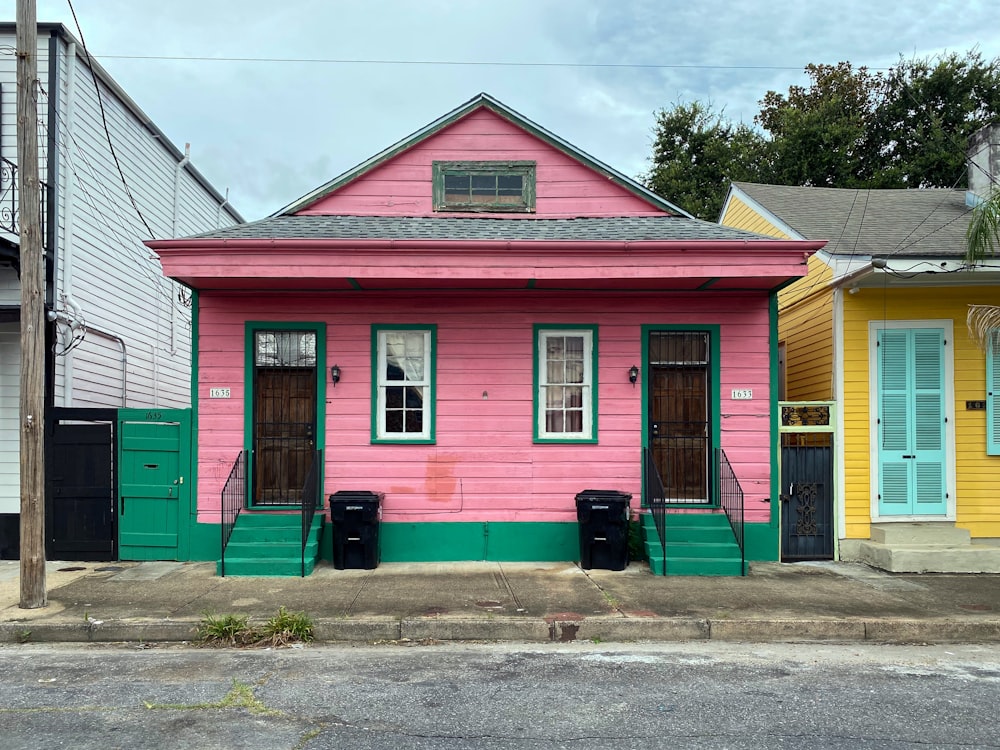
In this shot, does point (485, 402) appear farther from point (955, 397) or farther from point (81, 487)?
point (955, 397)

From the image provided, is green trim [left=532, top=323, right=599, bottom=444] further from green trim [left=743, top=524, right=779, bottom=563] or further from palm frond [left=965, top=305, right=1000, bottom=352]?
palm frond [left=965, top=305, right=1000, bottom=352]

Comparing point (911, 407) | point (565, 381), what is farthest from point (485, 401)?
point (911, 407)

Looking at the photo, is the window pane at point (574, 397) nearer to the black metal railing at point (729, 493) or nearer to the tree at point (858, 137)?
the black metal railing at point (729, 493)

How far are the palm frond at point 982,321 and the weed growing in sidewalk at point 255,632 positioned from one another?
848 cm

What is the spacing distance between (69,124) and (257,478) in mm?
5575

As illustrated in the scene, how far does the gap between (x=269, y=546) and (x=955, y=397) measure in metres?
8.81

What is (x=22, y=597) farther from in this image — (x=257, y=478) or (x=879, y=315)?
(x=879, y=315)

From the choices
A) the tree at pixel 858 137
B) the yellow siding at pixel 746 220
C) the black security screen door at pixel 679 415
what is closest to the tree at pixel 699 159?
the tree at pixel 858 137

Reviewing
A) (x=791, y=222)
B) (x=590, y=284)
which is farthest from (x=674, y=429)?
(x=791, y=222)

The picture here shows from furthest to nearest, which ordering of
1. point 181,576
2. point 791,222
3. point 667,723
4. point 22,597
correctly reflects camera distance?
point 791,222 < point 181,576 < point 22,597 < point 667,723

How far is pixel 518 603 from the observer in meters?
7.58

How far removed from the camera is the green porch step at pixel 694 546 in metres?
8.99

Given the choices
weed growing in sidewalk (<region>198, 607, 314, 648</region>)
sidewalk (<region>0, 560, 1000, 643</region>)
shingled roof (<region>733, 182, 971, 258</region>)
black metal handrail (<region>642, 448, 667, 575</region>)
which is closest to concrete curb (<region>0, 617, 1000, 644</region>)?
sidewalk (<region>0, 560, 1000, 643</region>)

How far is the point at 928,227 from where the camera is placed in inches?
458
